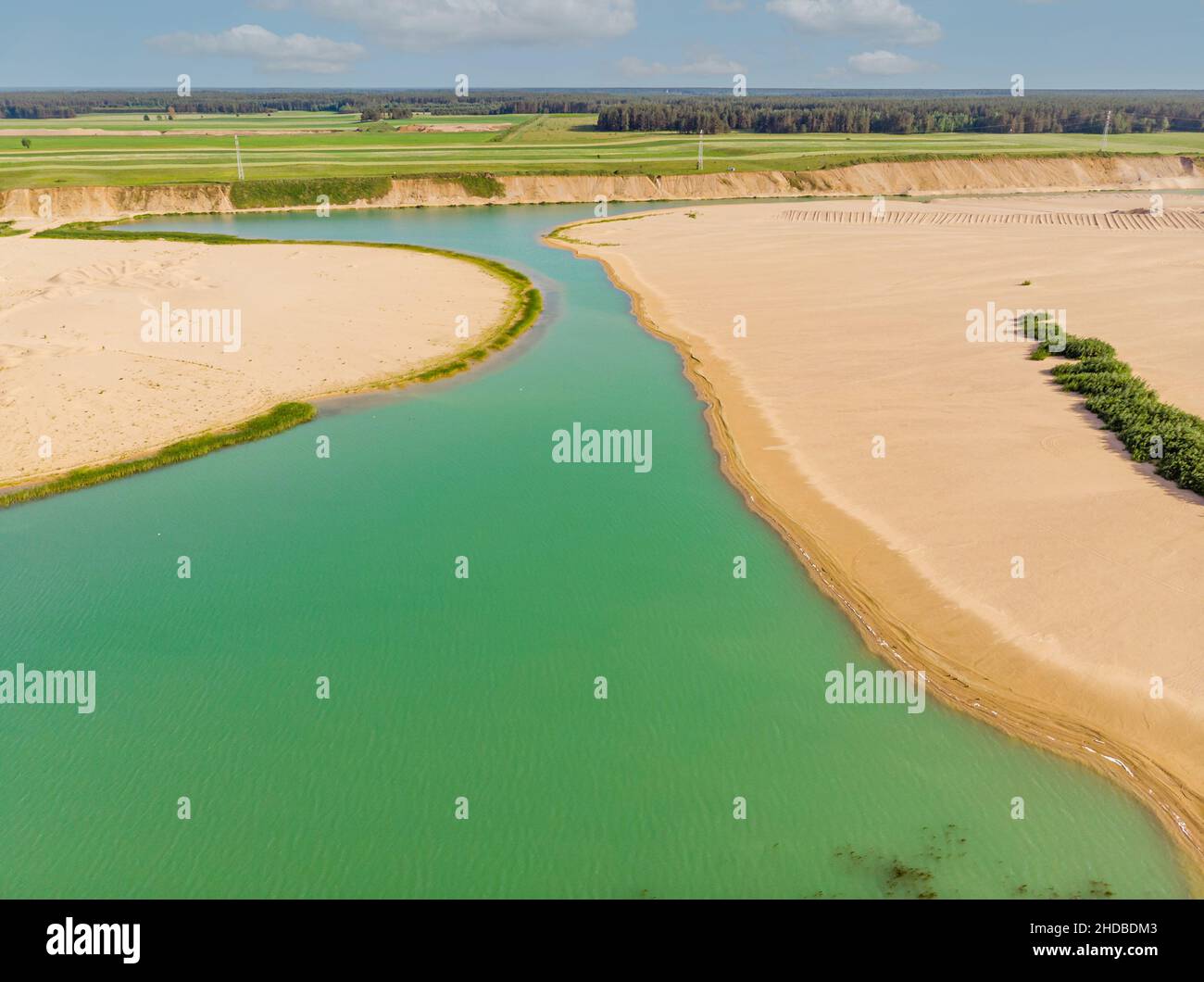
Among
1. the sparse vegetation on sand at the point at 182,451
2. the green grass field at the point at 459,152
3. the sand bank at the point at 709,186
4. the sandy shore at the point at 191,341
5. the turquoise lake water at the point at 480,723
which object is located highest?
the green grass field at the point at 459,152

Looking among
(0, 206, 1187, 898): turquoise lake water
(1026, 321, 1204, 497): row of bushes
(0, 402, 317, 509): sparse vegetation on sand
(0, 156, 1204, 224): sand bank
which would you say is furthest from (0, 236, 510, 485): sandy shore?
(0, 156, 1204, 224): sand bank

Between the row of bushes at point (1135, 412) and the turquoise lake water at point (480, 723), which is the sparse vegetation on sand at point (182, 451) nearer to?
the turquoise lake water at point (480, 723)

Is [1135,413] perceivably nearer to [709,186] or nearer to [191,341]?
[191,341]

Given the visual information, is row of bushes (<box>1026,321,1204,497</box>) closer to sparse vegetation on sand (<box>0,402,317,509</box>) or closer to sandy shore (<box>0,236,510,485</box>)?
sandy shore (<box>0,236,510,485</box>)

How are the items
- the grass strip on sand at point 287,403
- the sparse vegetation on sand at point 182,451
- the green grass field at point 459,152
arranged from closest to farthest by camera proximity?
the sparse vegetation on sand at point 182,451 → the grass strip on sand at point 287,403 → the green grass field at point 459,152

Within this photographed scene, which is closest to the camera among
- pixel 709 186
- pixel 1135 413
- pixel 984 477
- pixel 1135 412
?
pixel 984 477

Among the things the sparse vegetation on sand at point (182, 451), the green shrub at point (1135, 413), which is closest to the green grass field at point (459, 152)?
the sparse vegetation on sand at point (182, 451)

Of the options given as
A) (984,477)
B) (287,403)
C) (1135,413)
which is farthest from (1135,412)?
(287,403)
